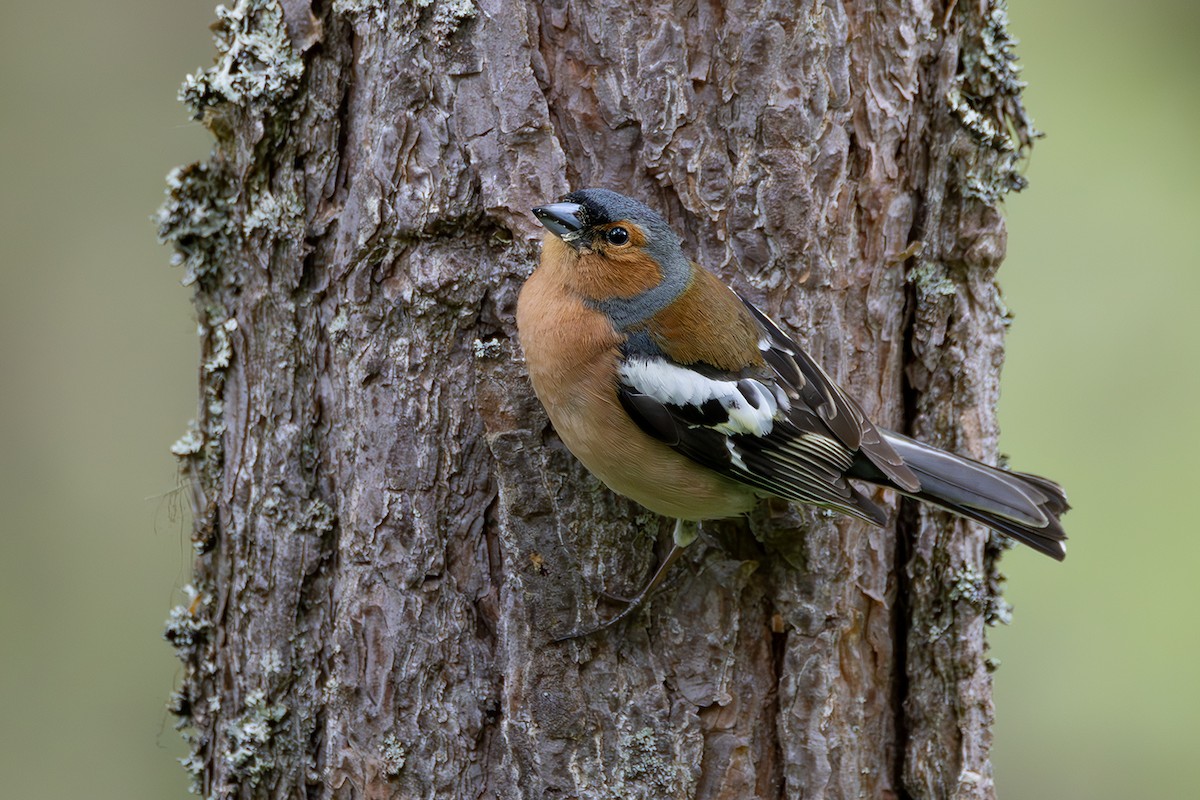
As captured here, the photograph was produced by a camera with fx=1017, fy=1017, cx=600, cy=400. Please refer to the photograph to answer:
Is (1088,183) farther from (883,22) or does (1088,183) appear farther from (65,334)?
(65,334)

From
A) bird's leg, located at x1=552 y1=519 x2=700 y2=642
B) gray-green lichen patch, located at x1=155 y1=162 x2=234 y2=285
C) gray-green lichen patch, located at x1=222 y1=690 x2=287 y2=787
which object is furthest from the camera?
gray-green lichen patch, located at x1=155 y1=162 x2=234 y2=285

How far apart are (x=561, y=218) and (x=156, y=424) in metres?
3.40

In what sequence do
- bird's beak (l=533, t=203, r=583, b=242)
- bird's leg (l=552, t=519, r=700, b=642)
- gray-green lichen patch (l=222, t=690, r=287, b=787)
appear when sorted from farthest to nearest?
gray-green lichen patch (l=222, t=690, r=287, b=787) < bird's leg (l=552, t=519, r=700, b=642) < bird's beak (l=533, t=203, r=583, b=242)

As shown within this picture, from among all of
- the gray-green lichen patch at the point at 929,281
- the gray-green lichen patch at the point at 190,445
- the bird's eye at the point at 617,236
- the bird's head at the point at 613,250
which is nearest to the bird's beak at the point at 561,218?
the bird's head at the point at 613,250

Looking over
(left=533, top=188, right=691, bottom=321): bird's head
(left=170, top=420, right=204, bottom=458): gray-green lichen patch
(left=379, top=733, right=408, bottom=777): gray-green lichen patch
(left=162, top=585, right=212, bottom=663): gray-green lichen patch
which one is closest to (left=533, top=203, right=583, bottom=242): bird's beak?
(left=533, top=188, right=691, bottom=321): bird's head

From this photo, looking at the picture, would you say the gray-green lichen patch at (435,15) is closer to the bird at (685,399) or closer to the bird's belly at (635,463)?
the bird at (685,399)

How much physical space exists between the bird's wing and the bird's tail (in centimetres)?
9

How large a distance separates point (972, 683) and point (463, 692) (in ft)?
4.90

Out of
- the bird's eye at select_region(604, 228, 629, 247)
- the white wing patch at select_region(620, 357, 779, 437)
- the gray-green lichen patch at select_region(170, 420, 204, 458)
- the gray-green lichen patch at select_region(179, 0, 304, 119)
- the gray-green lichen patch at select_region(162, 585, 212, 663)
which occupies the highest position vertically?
the gray-green lichen patch at select_region(179, 0, 304, 119)

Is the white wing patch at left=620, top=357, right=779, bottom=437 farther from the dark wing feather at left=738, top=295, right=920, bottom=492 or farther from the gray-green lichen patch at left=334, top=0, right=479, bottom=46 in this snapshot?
the gray-green lichen patch at left=334, top=0, right=479, bottom=46

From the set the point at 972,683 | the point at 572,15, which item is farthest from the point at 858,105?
the point at 972,683

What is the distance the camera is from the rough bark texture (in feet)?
8.88

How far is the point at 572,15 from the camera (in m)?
2.72

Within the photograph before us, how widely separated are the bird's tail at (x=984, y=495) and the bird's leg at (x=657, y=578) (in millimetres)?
621
